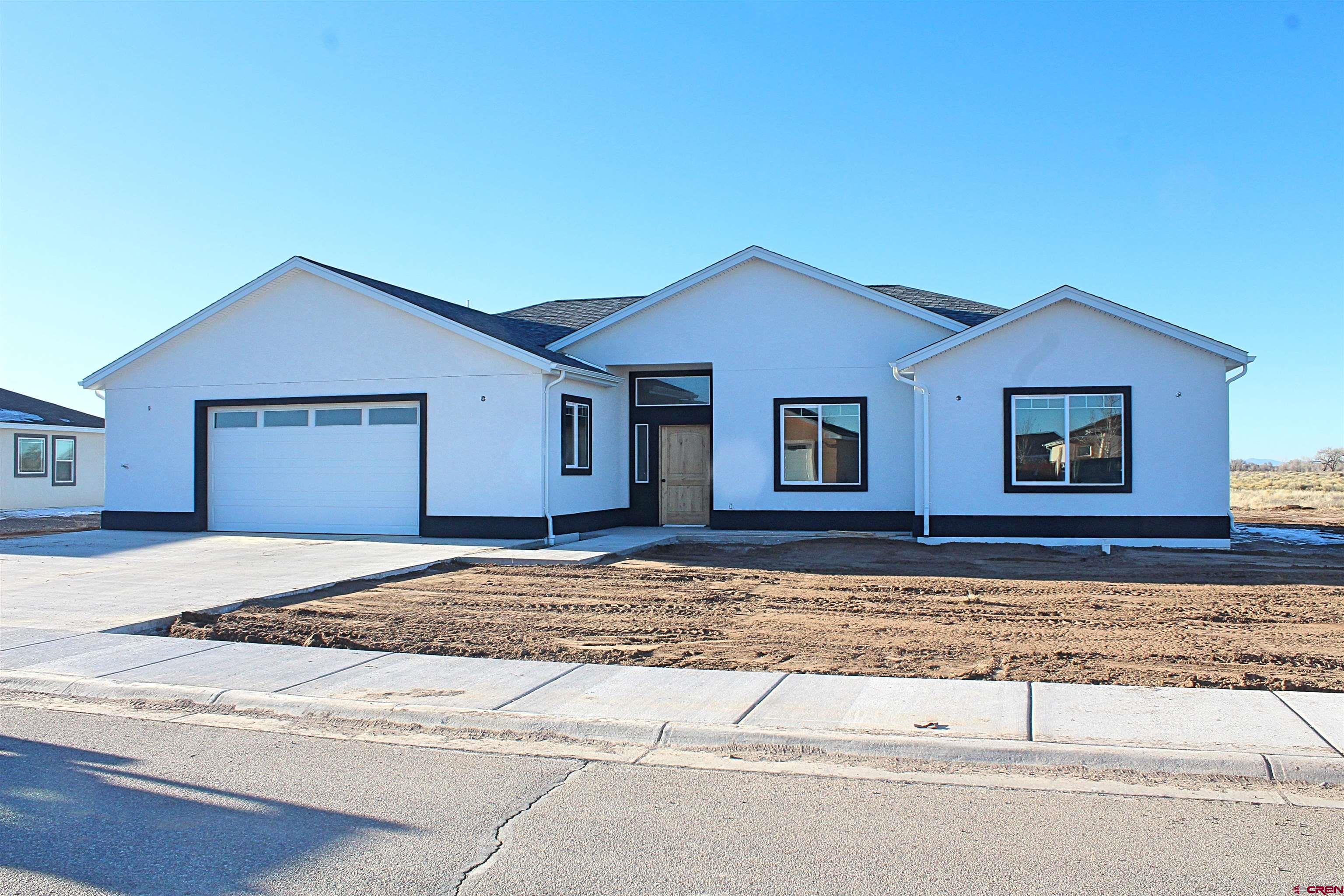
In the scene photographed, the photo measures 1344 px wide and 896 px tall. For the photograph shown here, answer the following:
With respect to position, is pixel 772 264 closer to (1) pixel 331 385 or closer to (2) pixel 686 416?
(2) pixel 686 416

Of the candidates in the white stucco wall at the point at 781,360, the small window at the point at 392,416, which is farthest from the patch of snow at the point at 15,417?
the white stucco wall at the point at 781,360

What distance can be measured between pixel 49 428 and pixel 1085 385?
93.3 feet

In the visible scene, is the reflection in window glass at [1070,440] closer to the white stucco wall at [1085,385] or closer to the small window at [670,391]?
the white stucco wall at [1085,385]

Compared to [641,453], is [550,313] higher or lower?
higher

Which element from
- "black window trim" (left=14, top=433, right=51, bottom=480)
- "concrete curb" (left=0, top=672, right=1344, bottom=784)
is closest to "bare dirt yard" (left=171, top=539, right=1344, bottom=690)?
"concrete curb" (left=0, top=672, right=1344, bottom=784)

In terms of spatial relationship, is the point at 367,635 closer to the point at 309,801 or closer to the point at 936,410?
the point at 309,801

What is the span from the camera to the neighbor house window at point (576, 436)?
19031 millimetres

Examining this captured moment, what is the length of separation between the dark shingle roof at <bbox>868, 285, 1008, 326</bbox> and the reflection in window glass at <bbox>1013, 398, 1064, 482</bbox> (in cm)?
250

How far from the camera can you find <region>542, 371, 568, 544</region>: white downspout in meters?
18.2

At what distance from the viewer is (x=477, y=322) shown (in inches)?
810

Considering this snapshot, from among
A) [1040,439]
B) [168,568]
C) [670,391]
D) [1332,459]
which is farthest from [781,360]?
[1332,459]

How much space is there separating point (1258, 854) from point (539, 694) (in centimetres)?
455

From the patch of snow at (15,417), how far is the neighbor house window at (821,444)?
22.5 m

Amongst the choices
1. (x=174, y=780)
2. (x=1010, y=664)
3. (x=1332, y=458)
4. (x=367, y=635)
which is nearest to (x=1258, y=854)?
(x=1010, y=664)
